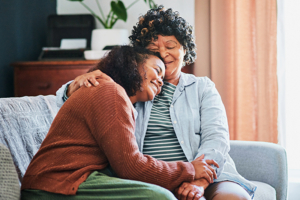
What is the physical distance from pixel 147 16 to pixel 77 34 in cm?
120

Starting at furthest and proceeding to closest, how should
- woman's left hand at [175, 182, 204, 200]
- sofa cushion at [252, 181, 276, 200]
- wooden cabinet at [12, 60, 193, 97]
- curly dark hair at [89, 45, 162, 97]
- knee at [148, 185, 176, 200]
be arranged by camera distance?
wooden cabinet at [12, 60, 193, 97], sofa cushion at [252, 181, 276, 200], curly dark hair at [89, 45, 162, 97], woman's left hand at [175, 182, 204, 200], knee at [148, 185, 176, 200]

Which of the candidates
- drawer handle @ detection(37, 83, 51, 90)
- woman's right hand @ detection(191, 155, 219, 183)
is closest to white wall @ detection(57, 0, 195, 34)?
drawer handle @ detection(37, 83, 51, 90)

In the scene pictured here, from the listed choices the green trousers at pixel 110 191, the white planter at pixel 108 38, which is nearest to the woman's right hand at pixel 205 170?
the green trousers at pixel 110 191

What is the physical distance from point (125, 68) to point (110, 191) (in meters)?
0.48

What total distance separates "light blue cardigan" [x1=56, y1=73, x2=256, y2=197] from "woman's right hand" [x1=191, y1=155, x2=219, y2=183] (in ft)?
0.13

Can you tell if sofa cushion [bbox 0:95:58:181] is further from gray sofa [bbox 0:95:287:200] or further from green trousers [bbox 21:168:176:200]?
green trousers [bbox 21:168:176:200]

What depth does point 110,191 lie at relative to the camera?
0.87 m

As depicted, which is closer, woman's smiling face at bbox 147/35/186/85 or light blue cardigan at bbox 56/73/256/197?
light blue cardigan at bbox 56/73/256/197

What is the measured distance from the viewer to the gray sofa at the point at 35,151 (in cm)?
88

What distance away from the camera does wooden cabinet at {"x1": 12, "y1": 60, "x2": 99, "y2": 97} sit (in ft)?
6.97

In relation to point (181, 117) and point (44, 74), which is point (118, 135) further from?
point (44, 74)

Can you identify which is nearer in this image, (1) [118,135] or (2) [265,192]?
(1) [118,135]

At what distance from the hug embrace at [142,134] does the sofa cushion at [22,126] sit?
0.38 ft

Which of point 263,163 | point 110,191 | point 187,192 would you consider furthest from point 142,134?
point 263,163
